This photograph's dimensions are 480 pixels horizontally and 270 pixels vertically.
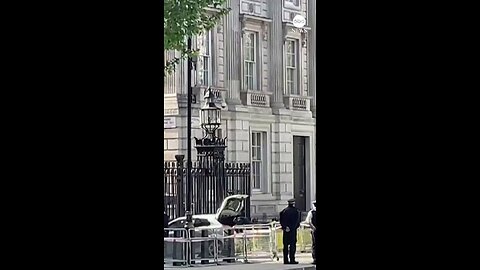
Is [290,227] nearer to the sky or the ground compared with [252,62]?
nearer to the ground

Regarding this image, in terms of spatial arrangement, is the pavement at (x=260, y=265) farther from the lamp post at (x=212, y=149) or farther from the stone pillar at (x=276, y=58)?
the stone pillar at (x=276, y=58)

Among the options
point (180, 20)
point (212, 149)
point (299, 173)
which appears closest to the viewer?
point (180, 20)

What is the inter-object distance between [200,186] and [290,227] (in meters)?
3.41

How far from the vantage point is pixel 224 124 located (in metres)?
24.3

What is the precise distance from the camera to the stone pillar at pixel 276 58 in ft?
84.2

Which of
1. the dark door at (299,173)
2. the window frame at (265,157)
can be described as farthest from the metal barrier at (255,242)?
the dark door at (299,173)

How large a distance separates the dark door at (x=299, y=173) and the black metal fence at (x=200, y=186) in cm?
692

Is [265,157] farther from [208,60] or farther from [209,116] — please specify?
[209,116]

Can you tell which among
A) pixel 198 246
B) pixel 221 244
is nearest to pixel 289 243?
pixel 221 244

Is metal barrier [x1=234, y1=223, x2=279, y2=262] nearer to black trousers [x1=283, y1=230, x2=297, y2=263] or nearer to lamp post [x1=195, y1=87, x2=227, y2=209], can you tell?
black trousers [x1=283, y1=230, x2=297, y2=263]

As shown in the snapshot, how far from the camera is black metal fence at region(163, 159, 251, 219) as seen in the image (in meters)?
17.4

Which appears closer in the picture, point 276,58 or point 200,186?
point 200,186

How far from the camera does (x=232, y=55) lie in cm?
2430
